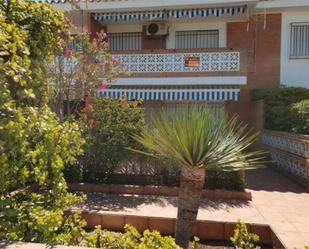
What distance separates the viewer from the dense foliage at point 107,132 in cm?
927

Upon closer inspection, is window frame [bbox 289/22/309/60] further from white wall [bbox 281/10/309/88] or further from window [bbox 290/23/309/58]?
white wall [bbox 281/10/309/88]

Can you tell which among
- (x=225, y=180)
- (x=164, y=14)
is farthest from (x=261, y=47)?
(x=225, y=180)

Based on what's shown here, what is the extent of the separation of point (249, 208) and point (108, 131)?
Answer: 14.1 ft

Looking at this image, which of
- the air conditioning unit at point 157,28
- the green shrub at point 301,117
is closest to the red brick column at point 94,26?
the air conditioning unit at point 157,28

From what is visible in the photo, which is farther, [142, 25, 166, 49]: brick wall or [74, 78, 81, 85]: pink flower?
Result: [142, 25, 166, 49]: brick wall

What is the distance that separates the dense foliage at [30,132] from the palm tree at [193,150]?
136cm

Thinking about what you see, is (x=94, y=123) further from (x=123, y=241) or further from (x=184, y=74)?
(x=184, y=74)

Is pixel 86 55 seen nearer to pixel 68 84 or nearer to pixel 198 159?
pixel 68 84

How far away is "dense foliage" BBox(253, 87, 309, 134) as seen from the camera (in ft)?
43.1

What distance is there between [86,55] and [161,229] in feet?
20.8

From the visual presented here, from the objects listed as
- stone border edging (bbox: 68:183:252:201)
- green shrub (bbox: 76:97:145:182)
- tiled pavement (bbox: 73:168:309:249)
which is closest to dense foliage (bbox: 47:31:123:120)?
green shrub (bbox: 76:97:145:182)

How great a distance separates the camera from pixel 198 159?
4.66 metres

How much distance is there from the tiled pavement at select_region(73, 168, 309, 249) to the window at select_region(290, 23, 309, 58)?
1047 cm

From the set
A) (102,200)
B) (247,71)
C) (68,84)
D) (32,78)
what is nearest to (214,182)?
(102,200)
